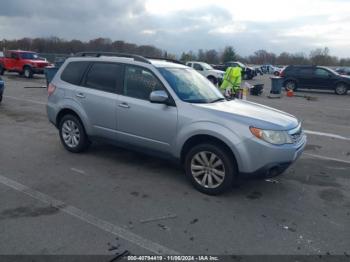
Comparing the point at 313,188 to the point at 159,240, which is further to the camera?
the point at 313,188

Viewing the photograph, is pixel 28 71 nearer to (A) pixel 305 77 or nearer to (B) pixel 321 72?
(A) pixel 305 77

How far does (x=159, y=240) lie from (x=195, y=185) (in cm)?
148

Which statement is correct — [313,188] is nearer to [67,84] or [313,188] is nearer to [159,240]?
[159,240]

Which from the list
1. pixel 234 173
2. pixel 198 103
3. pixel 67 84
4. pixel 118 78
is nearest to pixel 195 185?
pixel 234 173

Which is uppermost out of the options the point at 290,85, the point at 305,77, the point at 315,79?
the point at 305,77

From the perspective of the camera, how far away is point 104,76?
19.9 ft

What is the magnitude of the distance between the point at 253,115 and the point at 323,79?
69.7 ft

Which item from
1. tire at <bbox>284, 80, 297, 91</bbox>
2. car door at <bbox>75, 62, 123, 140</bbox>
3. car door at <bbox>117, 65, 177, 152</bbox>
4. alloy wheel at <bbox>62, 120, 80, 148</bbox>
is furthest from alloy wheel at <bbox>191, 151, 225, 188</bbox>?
tire at <bbox>284, 80, 297, 91</bbox>

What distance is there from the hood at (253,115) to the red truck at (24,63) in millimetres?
23616

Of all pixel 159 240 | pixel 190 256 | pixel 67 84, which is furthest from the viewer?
pixel 67 84

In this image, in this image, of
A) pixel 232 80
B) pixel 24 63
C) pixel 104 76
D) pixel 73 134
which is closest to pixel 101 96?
pixel 104 76

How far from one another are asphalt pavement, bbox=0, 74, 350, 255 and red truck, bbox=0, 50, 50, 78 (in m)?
20.9

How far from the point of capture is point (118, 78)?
230 inches

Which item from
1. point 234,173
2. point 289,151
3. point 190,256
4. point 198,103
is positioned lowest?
point 190,256
